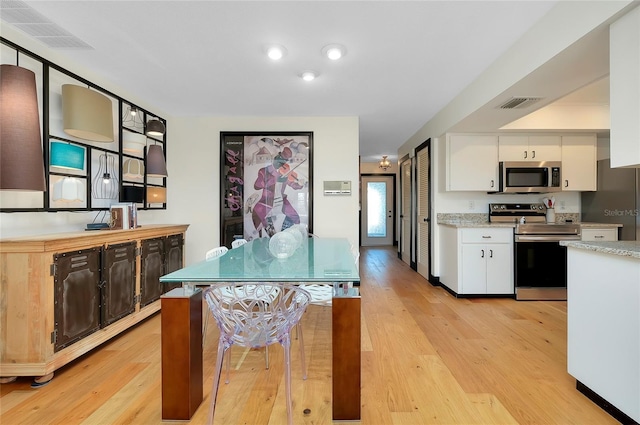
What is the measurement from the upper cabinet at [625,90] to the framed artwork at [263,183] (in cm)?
314

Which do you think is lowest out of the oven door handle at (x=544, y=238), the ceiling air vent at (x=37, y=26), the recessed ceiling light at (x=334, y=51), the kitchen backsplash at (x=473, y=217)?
the oven door handle at (x=544, y=238)

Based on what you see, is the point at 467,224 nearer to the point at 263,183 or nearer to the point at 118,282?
the point at 263,183

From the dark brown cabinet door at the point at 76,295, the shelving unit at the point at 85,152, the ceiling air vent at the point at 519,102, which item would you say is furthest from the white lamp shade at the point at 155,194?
the ceiling air vent at the point at 519,102

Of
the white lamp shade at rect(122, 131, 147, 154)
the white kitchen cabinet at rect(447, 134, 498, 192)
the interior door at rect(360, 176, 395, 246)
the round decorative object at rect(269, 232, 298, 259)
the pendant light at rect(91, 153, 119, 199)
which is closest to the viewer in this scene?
the round decorative object at rect(269, 232, 298, 259)

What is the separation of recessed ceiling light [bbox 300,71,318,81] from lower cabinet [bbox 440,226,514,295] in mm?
2521

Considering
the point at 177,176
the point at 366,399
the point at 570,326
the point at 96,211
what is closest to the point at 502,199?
the point at 570,326

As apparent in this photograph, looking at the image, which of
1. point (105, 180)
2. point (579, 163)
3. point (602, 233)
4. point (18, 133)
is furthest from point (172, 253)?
point (579, 163)

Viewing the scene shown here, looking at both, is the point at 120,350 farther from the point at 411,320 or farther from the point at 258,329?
the point at 411,320

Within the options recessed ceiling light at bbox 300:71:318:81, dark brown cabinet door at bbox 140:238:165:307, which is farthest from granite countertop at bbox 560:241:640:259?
Answer: dark brown cabinet door at bbox 140:238:165:307

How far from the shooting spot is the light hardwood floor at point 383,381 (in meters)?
1.66

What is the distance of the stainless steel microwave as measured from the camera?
12.9ft

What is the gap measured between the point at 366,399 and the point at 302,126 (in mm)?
3421

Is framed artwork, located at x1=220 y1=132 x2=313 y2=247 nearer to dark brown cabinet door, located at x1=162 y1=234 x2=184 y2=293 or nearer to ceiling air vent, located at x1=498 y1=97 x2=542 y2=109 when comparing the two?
dark brown cabinet door, located at x1=162 y1=234 x2=184 y2=293

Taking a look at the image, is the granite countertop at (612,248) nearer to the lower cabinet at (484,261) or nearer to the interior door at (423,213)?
the lower cabinet at (484,261)
